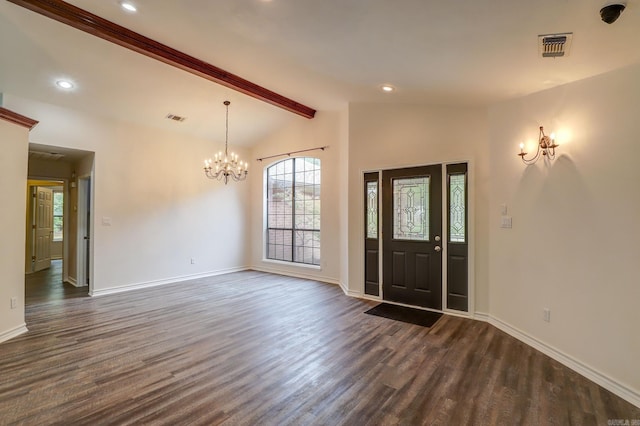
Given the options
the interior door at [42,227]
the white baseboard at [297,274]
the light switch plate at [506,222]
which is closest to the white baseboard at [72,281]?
the interior door at [42,227]

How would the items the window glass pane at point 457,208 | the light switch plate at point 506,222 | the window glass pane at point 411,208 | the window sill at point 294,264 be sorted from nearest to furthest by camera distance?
the light switch plate at point 506,222, the window glass pane at point 457,208, the window glass pane at point 411,208, the window sill at point 294,264

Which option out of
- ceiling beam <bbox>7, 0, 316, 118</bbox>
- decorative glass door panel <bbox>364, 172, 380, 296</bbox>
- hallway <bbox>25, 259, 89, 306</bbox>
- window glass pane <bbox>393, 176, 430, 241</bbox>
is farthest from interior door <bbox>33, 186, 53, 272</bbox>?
window glass pane <bbox>393, 176, 430, 241</bbox>

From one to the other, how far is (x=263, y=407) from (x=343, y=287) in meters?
3.45

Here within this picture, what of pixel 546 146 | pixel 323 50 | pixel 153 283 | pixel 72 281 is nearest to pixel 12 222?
pixel 153 283

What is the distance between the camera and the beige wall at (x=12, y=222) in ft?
10.7

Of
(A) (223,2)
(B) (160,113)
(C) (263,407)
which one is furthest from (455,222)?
(B) (160,113)

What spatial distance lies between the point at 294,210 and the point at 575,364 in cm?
523

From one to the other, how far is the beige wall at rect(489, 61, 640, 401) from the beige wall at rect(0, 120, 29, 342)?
18.3ft

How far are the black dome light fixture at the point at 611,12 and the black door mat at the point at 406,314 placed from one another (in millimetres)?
3256

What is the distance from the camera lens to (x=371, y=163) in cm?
497

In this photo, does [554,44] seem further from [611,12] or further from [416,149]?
[416,149]

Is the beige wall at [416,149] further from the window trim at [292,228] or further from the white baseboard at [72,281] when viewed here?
the white baseboard at [72,281]

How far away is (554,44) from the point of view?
91.2 inches

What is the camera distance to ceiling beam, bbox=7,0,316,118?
2930 mm
